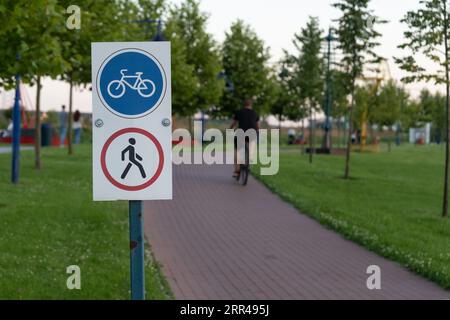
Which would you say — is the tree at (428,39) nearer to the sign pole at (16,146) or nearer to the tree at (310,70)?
the sign pole at (16,146)

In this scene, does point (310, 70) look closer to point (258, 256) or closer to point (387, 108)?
point (387, 108)

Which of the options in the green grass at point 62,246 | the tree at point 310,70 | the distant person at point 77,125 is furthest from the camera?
the distant person at point 77,125

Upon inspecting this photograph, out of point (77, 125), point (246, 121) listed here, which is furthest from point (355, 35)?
point (77, 125)

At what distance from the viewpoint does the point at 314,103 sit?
3553 cm

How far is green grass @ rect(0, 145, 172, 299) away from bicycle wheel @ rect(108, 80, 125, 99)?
11.0 ft

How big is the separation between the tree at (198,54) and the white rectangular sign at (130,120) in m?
34.4

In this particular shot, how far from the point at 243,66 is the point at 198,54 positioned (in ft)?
27.7

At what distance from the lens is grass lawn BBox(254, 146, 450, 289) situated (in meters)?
9.33

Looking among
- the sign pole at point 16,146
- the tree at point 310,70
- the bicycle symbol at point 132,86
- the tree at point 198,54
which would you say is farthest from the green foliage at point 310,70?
the bicycle symbol at point 132,86

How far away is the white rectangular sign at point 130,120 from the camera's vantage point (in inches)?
145

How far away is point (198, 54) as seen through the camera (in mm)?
41312

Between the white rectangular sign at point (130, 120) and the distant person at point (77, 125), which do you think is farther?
the distant person at point (77, 125)

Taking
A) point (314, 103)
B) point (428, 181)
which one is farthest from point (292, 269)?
point (314, 103)

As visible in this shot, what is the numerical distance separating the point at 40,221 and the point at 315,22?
27992 millimetres
